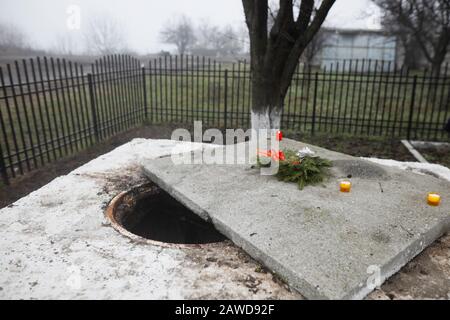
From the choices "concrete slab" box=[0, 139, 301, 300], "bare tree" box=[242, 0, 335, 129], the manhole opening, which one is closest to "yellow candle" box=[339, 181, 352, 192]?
"concrete slab" box=[0, 139, 301, 300]

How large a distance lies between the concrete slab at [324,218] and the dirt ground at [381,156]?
10cm

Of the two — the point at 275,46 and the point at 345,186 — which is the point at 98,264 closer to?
the point at 345,186

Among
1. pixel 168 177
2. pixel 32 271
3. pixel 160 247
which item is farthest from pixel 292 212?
pixel 32 271

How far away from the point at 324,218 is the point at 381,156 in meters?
5.03

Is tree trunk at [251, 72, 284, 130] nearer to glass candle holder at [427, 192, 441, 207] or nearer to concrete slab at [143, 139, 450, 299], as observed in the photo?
concrete slab at [143, 139, 450, 299]

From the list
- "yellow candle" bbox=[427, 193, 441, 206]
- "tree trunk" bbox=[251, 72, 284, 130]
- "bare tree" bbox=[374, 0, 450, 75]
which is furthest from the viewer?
"bare tree" bbox=[374, 0, 450, 75]

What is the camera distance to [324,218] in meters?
3.26

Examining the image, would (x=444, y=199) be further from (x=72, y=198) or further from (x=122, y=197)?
(x=72, y=198)

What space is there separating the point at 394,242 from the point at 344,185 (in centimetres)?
99

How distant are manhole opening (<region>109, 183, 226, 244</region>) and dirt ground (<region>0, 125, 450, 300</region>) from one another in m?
2.08

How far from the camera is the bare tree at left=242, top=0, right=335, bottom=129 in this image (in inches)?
223

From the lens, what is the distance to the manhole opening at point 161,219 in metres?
4.41

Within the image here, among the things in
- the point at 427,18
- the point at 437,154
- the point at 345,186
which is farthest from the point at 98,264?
the point at 427,18

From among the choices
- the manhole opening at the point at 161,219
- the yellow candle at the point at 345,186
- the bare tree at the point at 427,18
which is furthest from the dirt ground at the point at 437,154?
the bare tree at the point at 427,18
